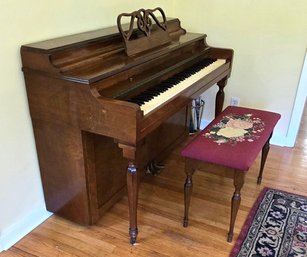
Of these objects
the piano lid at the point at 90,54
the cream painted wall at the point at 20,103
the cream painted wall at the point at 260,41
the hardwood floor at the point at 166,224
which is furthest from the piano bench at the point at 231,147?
the cream painted wall at the point at 20,103

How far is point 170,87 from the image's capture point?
5.93 feet

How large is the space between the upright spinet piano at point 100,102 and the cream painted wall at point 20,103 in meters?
0.05

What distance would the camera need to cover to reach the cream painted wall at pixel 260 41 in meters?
2.45

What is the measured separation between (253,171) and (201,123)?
78 centimetres

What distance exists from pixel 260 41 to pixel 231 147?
1.26 metres

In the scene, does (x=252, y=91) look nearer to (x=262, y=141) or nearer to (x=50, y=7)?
(x=262, y=141)

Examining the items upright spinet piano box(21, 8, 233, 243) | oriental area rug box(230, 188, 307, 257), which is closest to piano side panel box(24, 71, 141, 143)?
upright spinet piano box(21, 8, 233, 243)

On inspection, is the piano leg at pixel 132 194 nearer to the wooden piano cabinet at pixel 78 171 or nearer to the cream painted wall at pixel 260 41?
the wooden piano cabinet at pixel 78 171

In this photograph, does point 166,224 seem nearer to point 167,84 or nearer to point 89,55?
point 167,84

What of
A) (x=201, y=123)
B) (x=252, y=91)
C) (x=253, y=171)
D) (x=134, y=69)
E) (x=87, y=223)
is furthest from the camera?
(x=201, y=123)

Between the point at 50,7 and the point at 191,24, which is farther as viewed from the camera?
the point at 191,24

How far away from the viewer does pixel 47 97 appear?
5.08 feet

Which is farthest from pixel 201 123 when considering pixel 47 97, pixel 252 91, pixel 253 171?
pixel 47 97

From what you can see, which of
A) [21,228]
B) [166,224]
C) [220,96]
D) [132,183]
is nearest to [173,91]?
[132,183]
